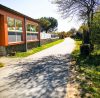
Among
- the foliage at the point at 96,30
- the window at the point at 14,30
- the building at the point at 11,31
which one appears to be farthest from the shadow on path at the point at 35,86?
the window at the point at 14,30

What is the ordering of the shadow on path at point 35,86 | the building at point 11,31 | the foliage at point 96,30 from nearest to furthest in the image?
the shadow on path at point 35,86
the foliage at point 96,30
the building at point 11,31

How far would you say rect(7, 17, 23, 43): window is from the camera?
774 inches

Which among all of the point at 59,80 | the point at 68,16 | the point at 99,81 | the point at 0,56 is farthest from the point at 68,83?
the point at 68,16

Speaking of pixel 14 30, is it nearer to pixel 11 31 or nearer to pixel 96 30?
pixel 11 31

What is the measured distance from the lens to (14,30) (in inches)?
820

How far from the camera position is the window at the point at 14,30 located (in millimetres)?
19656

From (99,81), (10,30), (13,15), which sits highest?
(13,15)

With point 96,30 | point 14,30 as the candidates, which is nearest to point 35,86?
point 96,30

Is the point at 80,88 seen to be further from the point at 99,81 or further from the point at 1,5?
the point at 1,5

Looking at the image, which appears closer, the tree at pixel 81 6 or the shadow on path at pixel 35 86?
the shadow on path at pixel 35 86

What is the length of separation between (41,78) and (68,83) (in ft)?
5.00

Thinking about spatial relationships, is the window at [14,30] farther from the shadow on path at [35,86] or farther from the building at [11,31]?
the shadow on path at [35,86]

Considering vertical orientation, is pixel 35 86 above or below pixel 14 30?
below

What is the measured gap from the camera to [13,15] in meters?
20.5
